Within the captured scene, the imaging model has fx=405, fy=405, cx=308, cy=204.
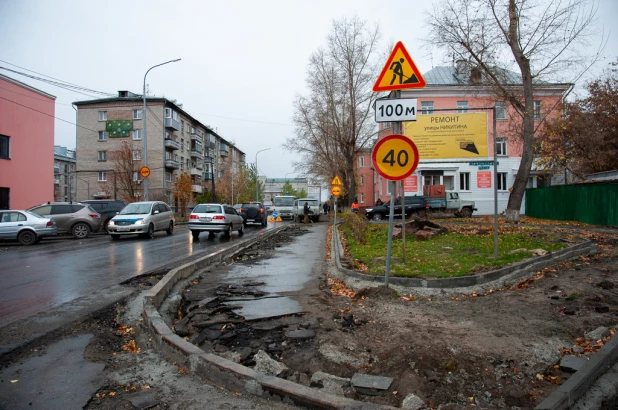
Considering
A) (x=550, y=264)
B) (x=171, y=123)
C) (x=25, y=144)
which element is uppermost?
(x=171, y=123)

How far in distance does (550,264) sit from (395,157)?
169 inches

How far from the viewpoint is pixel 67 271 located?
901 cm

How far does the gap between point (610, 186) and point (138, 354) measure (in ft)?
62.6

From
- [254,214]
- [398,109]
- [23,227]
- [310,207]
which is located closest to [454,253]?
[398,109]

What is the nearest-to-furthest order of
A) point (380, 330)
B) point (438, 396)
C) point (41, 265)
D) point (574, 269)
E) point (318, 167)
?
point (438, 396) < point (380, 330) < point (574, 269) < point (41, 265) < point (318, 167)

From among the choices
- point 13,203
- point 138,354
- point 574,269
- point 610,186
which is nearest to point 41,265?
point 138,354

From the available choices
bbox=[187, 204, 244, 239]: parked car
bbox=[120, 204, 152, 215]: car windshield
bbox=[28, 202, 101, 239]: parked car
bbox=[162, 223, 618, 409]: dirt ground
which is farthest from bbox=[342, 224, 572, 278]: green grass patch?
bbox=[28, 202, 101, 239]: parked car

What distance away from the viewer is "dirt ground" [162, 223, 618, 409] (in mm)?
3211

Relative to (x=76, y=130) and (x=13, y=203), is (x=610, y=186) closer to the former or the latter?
(x=13, y=203)

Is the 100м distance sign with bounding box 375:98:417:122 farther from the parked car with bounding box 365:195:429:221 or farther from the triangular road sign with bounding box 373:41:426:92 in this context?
the parked car with bounding box 365:195:429:221

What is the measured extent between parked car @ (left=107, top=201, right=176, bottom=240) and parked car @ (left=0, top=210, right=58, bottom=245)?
2.45 m

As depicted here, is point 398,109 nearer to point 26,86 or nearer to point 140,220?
point 140,220

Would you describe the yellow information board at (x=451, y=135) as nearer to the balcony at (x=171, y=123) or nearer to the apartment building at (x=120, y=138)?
the apartment building at (x=120, y=138)

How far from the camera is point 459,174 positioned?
34.3 m
